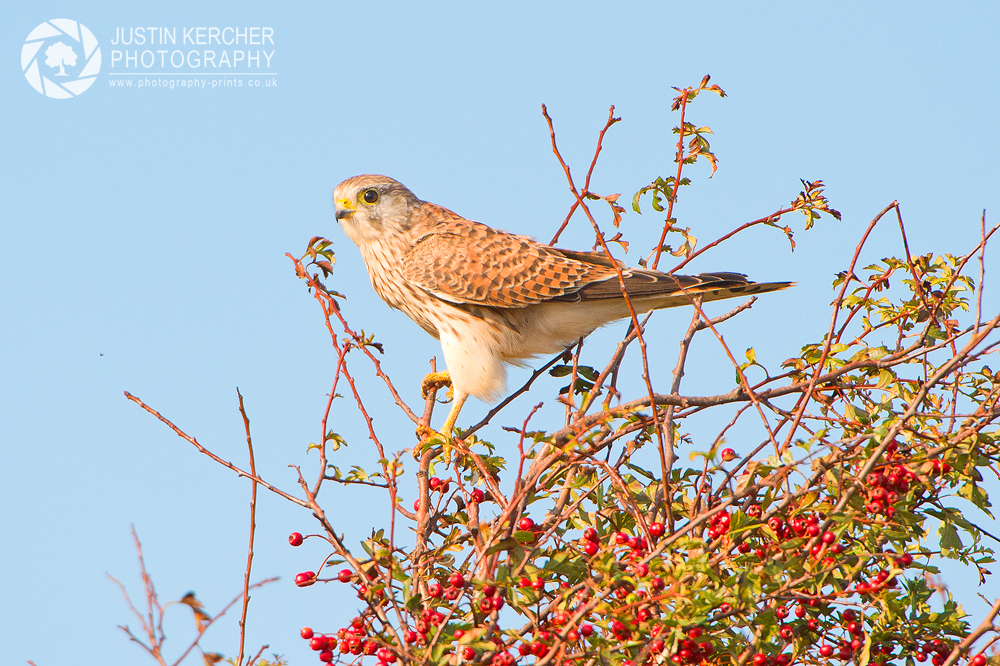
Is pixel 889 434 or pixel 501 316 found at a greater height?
pixel 501 316

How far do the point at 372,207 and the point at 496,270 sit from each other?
873 mm

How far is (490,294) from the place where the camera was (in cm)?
423

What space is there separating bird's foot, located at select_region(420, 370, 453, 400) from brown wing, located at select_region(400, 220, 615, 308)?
1.29 feet

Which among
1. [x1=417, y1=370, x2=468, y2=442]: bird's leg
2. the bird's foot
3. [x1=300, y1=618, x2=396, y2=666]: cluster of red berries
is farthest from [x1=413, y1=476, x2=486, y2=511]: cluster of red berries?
the bird's foot

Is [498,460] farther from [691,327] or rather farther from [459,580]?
[691,327]

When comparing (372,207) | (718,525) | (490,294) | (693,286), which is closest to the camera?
(718,525)

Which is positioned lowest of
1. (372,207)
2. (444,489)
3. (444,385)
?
(444,489)

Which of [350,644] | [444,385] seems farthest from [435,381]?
[350,644]

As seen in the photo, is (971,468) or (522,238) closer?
(971,468)

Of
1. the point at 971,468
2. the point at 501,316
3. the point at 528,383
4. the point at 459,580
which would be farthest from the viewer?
the point at 501,316

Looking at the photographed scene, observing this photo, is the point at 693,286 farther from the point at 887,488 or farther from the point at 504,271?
the point at 887,488

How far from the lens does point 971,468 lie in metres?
2.41

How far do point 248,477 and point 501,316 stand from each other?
2.03m

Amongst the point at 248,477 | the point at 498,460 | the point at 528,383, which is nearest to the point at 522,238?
the point at 528,383
